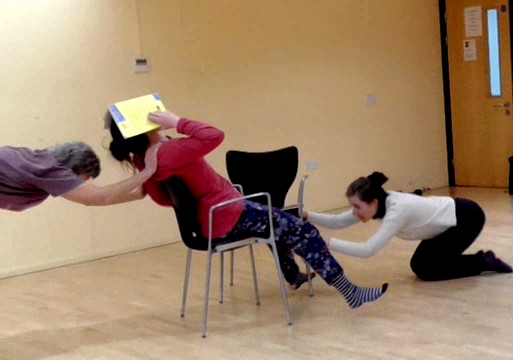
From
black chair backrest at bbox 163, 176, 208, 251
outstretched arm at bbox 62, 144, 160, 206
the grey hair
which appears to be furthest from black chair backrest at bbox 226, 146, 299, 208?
the grey hair

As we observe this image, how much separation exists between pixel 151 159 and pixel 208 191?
0.34 m

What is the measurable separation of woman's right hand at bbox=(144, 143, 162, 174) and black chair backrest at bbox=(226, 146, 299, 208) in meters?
1.07

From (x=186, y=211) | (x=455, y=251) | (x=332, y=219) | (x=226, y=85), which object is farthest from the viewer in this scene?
(x=226, y=85)

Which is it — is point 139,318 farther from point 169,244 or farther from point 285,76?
point 285,76

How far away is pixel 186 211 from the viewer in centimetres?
410

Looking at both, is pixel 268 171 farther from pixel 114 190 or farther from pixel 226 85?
pixel 226 85

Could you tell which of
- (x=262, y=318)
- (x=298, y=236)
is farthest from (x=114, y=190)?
(x=262, y=318)

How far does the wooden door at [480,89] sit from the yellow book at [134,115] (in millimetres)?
5165

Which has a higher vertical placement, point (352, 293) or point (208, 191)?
point (208, 191)

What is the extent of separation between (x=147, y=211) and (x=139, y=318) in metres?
2.46

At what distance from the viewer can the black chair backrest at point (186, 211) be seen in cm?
402

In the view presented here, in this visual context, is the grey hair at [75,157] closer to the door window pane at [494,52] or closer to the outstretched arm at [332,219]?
the outstretched arm at [332,219]

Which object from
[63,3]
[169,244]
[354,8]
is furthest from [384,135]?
[63,3]

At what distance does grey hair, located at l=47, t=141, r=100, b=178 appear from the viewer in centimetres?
385
